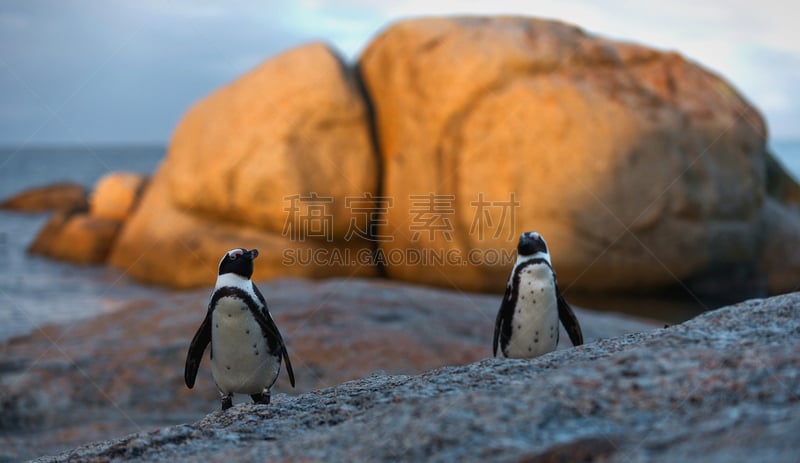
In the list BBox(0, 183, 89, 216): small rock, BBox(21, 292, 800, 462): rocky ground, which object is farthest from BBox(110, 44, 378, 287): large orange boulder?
BBox(0, 183, 89, 216): small rock

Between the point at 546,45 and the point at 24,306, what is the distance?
881 cm

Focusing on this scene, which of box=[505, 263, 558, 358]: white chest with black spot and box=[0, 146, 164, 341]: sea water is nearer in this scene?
box=[505, 263, 558, 358]: white chest with black spot

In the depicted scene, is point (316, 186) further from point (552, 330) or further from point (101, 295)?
point (552, 330)

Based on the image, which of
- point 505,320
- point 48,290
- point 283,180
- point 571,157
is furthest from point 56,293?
point 505,320

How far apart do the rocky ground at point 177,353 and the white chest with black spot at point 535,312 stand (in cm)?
127

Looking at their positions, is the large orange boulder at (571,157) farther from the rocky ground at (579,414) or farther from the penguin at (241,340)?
the rocky ground at (579,414)

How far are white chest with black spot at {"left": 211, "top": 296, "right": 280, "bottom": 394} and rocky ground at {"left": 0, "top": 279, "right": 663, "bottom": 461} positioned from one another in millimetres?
1350

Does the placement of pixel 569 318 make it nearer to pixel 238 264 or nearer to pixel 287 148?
pixel 238 264

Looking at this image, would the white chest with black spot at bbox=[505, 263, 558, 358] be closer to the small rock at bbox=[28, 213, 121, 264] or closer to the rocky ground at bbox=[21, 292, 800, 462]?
the rocky ground at bbox=[21, 292, 800, 462]

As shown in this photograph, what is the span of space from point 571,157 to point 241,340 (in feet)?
22.4

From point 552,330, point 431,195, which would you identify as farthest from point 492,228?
point 552,330

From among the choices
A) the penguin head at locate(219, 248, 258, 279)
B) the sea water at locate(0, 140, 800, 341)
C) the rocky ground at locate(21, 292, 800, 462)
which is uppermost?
the penguin head at locate(219, 248, 258, 279)

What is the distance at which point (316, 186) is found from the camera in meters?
10.7

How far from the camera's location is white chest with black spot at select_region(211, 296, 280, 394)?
3.42m
